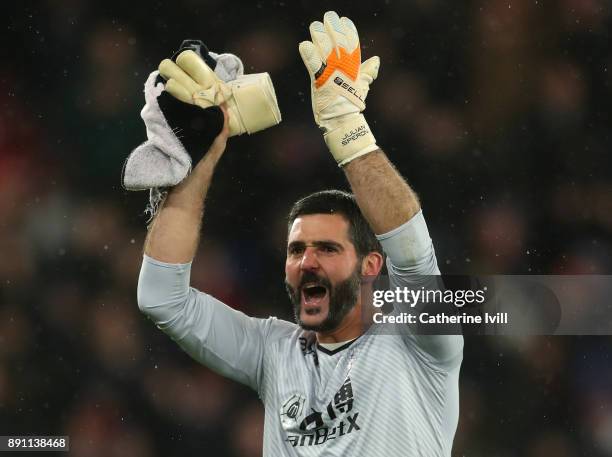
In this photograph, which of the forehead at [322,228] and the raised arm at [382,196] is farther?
the forehead at [322,228]

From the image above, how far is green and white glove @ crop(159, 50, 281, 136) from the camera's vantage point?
71.4 inches

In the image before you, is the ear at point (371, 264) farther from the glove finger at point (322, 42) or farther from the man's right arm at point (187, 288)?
the glove finger at point (322, 42)

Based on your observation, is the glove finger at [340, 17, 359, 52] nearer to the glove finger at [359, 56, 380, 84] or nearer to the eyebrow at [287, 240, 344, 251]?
the glove finger at [359, 56, 380, 84]

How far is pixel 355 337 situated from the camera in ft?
6.62

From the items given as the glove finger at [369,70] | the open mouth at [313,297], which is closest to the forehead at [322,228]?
the open mouth at [313,297]

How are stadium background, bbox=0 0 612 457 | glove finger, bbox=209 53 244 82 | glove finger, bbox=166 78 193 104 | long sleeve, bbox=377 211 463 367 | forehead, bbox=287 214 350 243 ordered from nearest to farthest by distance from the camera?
1. long sleeve, bbox=377 211 463 367
2. glove finger, bbox=166 78 193 104
3. glove finger, bbox=209 53 244 82
4. forehead, bbox=287 214 350 243
5. stadium background, bbox=0 0 612 457

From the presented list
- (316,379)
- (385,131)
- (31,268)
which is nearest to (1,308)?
(31,268)

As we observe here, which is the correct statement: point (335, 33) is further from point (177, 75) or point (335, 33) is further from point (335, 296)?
point (335, 296)

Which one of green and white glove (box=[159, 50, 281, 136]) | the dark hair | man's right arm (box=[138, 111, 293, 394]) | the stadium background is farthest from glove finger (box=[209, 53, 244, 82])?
the stadium background

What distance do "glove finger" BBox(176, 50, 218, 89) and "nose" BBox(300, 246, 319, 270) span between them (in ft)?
1.46

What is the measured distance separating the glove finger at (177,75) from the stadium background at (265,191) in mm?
1757

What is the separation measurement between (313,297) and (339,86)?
1.66 feet

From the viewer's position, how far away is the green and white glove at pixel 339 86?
178 cm

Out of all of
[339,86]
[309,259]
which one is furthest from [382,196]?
[309,259]
